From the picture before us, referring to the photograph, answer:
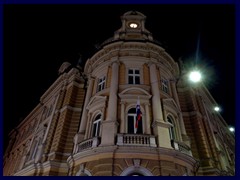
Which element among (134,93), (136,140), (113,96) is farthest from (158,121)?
(113,96)

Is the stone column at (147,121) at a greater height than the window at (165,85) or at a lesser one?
lesser

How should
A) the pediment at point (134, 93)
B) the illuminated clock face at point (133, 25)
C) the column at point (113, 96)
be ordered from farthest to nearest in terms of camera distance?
the illuminated clock face at point (133, 25), the pediment at point (134, 93), the column at point (113, 96)

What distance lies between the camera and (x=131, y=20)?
20234mm

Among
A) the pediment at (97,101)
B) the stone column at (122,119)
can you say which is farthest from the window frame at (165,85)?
the pediment at (97,101)

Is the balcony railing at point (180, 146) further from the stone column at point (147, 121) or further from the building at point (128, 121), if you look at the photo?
the stone column at point (147, 121)

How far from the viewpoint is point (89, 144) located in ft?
40.7

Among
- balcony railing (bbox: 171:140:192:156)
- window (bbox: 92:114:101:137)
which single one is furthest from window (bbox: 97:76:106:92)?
balcony railing (bbox: 171:140:192:156)

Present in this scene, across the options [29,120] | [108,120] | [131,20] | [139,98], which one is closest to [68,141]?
[108,120]

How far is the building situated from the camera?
11.2 m

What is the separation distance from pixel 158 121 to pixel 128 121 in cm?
191

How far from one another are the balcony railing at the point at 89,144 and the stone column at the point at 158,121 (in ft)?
11.2

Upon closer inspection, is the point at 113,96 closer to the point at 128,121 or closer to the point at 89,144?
the point at 128,121

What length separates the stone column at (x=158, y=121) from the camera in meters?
11.9

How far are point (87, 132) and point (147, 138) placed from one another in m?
4.27
